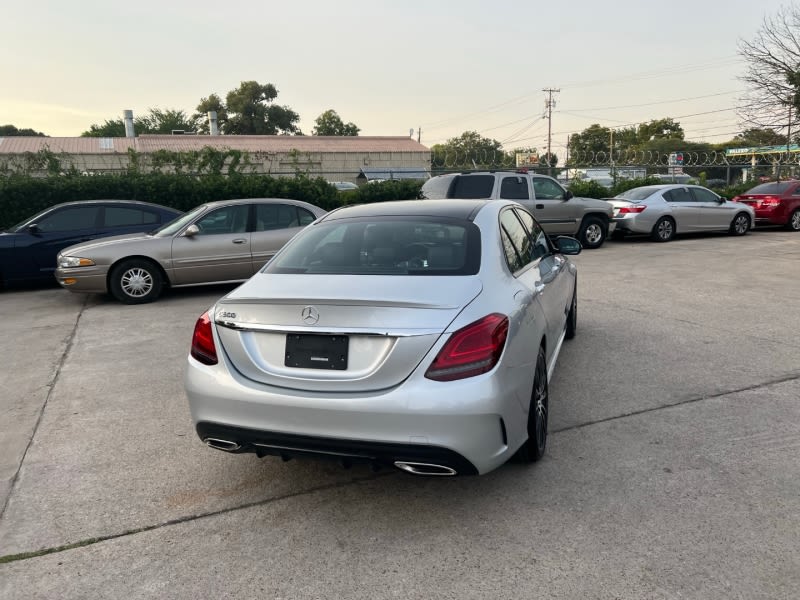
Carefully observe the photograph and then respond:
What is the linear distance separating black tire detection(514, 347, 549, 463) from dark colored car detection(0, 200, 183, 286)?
8.72 metres

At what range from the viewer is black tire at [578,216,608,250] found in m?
15.1

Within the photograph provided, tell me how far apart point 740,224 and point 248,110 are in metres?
59.8

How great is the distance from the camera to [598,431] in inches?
161

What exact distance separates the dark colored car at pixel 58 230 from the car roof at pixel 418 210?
741 centimetres

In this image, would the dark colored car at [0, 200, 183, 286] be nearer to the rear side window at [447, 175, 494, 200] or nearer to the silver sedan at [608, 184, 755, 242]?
the rear side window at [447, 175, 494, 200]

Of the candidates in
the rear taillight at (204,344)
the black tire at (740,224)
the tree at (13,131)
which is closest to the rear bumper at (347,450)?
the rear taillight at (204,344)

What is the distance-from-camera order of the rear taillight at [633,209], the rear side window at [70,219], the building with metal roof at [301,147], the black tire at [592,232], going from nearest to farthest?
the rear side window at [70,219] < the black tire at [592,232] < the rear taillight at [633,209] < the building with metal roof at [301,147]

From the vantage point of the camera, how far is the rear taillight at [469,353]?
281 centimetres

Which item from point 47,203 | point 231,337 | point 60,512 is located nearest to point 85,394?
point 60,512

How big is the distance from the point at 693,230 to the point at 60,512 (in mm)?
16639

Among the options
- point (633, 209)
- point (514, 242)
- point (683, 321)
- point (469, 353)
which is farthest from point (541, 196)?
point (469, 353)

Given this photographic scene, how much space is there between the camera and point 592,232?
15.2m

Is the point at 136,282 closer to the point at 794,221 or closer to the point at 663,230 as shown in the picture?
the point at 663,230

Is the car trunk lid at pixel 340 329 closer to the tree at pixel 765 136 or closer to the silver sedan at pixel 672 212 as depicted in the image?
the silver sedan at pixel 672 212
